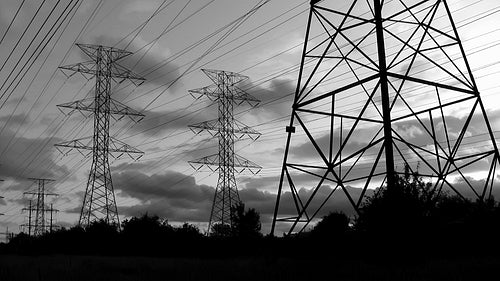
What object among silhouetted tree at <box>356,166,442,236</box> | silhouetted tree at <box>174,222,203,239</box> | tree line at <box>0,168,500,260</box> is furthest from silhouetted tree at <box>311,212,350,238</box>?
silhouetted tree at <box>174,222,203,239</box>

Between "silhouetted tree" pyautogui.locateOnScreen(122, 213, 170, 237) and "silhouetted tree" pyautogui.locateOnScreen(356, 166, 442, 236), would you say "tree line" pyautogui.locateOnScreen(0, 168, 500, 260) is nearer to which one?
"silhouetted tree" pyautogui.locateOnScreen(356, 166, 442, 236)

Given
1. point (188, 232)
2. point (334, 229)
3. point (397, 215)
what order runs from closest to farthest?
point (397, 215) < point (334, 229) < point (188, 232)

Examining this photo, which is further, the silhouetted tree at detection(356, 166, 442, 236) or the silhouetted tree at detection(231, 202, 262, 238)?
the silhouetted tree at detection(231, 202, 262, 238)

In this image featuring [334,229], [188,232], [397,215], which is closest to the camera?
[397,215]

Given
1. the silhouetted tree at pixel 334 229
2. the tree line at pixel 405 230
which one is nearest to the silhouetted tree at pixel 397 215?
the tree line at pixel 405 230

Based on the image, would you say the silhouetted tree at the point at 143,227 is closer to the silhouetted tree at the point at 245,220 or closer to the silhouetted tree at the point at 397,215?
the silhouetted tree at the point at 245,220

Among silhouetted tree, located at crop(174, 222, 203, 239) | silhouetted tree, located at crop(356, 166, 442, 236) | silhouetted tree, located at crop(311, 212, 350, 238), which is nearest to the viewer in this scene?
silhouetted tree, located at crop(356, 166, 442, 236)

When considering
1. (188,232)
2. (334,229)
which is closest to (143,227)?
(188,232)

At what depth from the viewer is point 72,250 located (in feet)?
201

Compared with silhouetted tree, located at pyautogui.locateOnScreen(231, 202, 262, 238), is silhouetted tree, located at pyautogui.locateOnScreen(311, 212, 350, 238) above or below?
below

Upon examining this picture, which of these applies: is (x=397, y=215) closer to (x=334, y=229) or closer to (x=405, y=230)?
(x=405, y=230)

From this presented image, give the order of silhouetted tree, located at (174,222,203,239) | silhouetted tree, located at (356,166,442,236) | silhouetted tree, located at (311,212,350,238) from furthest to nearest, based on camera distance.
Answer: silhouetted tree, located at (174,222,203,239) < silhouetted tree, located at (311,212,350,238) < silhouetted tree, located at (356,166,442,236)

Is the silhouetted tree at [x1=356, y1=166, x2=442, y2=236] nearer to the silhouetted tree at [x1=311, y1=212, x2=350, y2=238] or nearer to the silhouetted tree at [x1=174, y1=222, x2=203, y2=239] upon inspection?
the silhouetted tree at [x1=311, y1=212, x2=350, y2=238]

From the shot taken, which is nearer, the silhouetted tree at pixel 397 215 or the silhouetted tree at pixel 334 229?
the silhouetted tree at pixel 397 215
